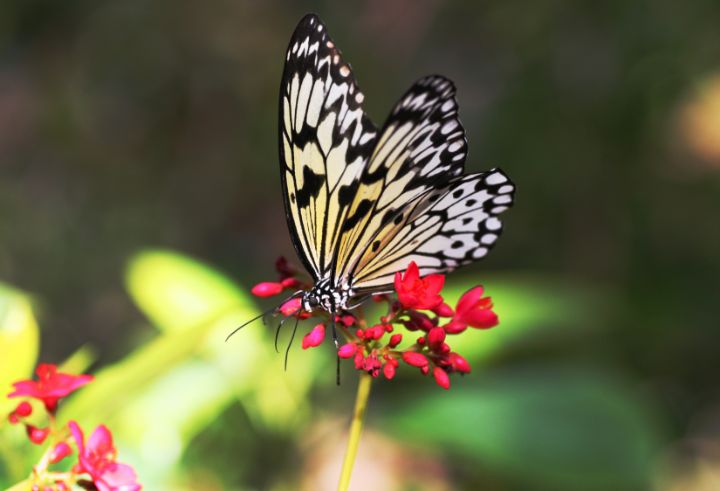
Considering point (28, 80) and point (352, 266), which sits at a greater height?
point (28, 80)

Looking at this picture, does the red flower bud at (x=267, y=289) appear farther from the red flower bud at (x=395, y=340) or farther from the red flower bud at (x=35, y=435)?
the red flower bud at (x=35, y=435)

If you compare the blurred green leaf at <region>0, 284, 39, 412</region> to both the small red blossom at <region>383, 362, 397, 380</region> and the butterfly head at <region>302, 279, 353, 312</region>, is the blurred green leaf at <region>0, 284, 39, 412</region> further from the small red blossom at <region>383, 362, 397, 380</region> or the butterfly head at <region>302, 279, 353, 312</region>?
the small red blossom at <region>383, 362, 397, 380</region>

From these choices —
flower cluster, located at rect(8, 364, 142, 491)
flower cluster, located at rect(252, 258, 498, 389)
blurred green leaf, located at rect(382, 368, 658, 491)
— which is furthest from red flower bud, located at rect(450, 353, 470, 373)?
blurred green leaf, located at rect(382, 368, 658, 491)

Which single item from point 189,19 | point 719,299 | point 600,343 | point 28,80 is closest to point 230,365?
point 600,343

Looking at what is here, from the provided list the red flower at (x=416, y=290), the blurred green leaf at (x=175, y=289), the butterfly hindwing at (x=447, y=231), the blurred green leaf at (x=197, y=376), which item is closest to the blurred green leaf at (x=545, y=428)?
the blurred green leaf at (x=197, y=376)

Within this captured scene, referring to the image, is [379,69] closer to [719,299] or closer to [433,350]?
[719,299]

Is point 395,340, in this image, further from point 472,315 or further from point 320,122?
point 320,122

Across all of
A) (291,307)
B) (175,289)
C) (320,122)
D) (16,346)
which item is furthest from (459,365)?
(175,289)
